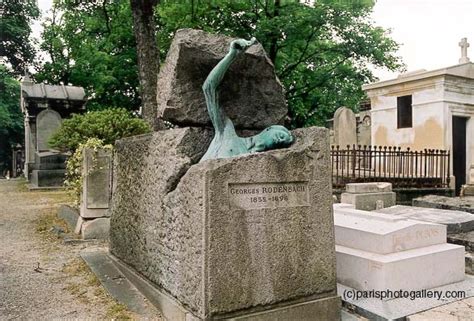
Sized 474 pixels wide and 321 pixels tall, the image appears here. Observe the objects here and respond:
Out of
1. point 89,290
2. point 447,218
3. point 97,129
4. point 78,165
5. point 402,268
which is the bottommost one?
point 89,290

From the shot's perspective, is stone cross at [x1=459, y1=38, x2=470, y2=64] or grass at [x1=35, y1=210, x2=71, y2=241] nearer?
grass at [x1=35, y1=210, x2=71, y2=241]

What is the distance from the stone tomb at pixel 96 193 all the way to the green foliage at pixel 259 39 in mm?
9541

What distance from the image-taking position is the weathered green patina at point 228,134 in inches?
122

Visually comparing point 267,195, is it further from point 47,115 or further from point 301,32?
point 301,32

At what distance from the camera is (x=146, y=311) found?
3.36 metres

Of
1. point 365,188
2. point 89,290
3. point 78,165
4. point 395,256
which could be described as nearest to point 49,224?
point 78,165

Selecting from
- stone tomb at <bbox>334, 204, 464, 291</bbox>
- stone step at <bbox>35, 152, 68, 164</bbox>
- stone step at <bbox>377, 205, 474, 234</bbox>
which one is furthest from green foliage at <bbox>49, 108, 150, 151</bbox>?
stone step at <bbox>35, 152, 68, 164</bbox>

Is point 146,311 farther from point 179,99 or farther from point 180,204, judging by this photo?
point 179,99

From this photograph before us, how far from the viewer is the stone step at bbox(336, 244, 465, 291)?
3475 millimetres

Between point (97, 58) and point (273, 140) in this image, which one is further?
point (97, 58)

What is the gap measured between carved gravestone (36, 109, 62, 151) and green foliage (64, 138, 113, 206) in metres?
8.39

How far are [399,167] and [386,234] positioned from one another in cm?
791

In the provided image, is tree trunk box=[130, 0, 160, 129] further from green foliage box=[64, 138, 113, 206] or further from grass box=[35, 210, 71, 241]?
grass box=[35, 210, 71, 241]

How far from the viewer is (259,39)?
16688 millimetres
